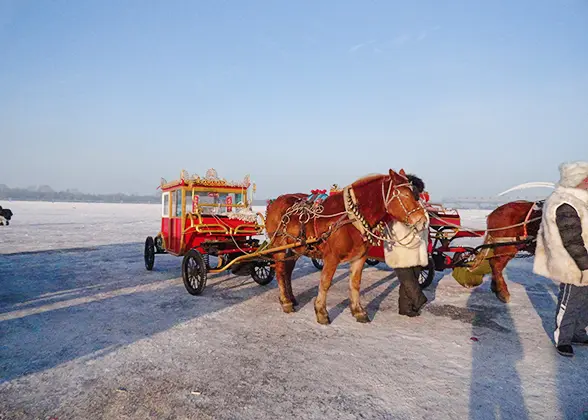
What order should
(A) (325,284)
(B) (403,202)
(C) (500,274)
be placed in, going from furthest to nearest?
1. (C) (500,274)
2. (A) (325,284)
3. (B) (403,202)

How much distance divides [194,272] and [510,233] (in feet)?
19.2

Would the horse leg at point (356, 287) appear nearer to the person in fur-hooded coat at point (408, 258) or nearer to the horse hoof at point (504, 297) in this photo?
the person in fur-hooded coat at point (408, 258)

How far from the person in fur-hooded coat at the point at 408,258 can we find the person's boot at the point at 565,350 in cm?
183

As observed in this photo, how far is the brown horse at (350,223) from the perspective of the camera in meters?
4.98

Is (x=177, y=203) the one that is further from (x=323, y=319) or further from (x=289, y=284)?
(x=323, y=319)

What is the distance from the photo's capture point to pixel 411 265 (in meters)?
5.57

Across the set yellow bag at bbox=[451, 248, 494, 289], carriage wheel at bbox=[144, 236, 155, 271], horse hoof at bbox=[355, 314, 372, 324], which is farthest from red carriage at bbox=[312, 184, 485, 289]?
carriage wheel at bbox=[144, 236, 155, 271]

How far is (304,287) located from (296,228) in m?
2.40

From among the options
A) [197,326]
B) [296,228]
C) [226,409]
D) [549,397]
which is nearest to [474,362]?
[549,397]

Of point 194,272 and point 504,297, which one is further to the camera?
point 194,272

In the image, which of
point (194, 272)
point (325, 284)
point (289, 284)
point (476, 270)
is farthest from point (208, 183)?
point (476, 270)

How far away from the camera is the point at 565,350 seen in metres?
4.36

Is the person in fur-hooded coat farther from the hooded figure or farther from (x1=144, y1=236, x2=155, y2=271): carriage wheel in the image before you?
(x1=144, y1=236, x2=155, y2=271): carriage wheel

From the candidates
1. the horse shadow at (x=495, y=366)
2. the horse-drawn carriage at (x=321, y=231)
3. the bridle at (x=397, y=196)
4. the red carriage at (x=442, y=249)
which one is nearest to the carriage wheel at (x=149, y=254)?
the horse-drawn carriage at (x=321, y=231)
